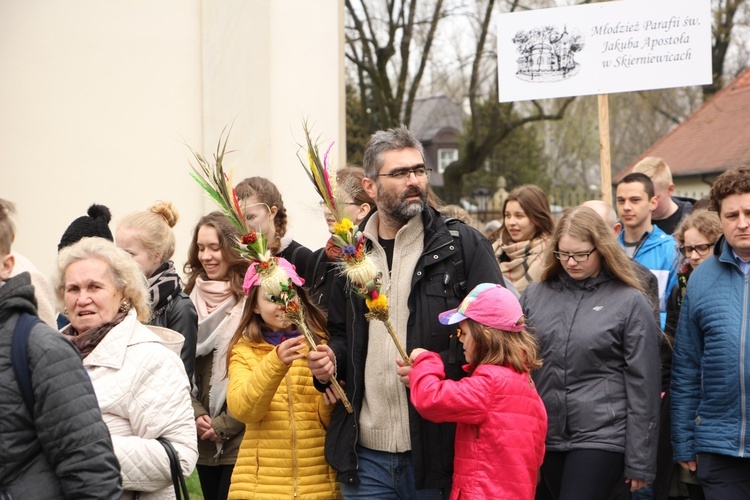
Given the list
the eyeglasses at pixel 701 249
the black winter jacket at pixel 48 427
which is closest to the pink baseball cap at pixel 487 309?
the black winter jacket at pixel 48 427

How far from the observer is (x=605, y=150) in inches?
311

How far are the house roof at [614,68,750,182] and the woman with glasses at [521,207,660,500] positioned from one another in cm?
2589

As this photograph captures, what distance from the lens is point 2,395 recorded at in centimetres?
298

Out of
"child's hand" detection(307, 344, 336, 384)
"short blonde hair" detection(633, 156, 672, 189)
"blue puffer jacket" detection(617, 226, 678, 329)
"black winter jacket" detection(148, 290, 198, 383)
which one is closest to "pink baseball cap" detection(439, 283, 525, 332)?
"child's hand" detection(307, 344, 336, 384)

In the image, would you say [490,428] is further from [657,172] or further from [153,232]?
[657,172]

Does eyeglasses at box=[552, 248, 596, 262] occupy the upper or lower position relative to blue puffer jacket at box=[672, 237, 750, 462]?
upper

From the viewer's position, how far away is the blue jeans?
441cm

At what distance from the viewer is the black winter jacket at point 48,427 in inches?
118

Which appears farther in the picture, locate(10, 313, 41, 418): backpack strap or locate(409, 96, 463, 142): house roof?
locate(409, 96, 463, 142): house roof

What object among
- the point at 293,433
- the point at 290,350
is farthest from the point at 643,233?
the point at 290,350

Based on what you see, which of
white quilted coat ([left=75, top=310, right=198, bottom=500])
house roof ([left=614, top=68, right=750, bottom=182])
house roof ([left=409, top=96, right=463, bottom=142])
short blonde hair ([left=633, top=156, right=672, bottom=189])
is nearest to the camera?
white quilted coat ([left=75, top=310, right=198, bottom=500])

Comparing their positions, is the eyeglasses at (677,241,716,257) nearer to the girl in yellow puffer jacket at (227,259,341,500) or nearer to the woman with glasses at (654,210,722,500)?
the woman with glasses at (654,210,722,500)

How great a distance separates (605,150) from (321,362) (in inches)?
169

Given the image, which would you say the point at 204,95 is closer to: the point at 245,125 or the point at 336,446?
the point at 245,125
